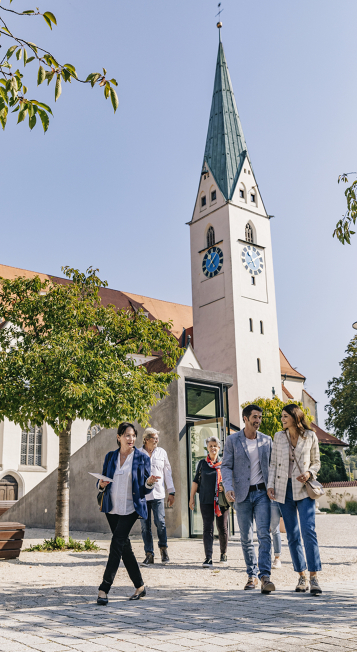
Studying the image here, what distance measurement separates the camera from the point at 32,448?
32344mm

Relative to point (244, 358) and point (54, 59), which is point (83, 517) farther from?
point (244, 358)

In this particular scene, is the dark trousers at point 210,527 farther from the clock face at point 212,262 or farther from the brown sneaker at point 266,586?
the clock face at point 212,262

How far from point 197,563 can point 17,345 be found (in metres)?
5.29

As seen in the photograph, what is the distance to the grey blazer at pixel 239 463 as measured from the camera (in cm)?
646

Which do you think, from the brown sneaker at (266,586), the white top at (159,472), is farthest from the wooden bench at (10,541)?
the brown sneaker at (266,586)

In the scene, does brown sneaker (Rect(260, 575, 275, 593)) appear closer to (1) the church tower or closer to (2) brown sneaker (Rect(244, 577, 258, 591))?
(2) brown sneaker (Rect(244, 577, 258, 591))

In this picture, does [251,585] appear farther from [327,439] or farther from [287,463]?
[327,439]

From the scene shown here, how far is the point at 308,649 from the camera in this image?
3.69 m

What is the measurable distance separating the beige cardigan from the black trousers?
1489 mm

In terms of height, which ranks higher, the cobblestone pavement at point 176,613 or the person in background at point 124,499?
the person in background at point 124,499

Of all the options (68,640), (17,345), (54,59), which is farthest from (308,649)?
(17,345)

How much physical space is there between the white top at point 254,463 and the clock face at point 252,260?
40053 millimetres

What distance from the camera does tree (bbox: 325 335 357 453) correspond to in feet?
132

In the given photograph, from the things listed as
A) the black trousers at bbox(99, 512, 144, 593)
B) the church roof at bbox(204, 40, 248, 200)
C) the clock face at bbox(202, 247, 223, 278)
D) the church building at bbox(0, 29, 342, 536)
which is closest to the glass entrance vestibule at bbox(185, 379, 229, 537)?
the black trousers at bbox(99, 512, 144, 593)
